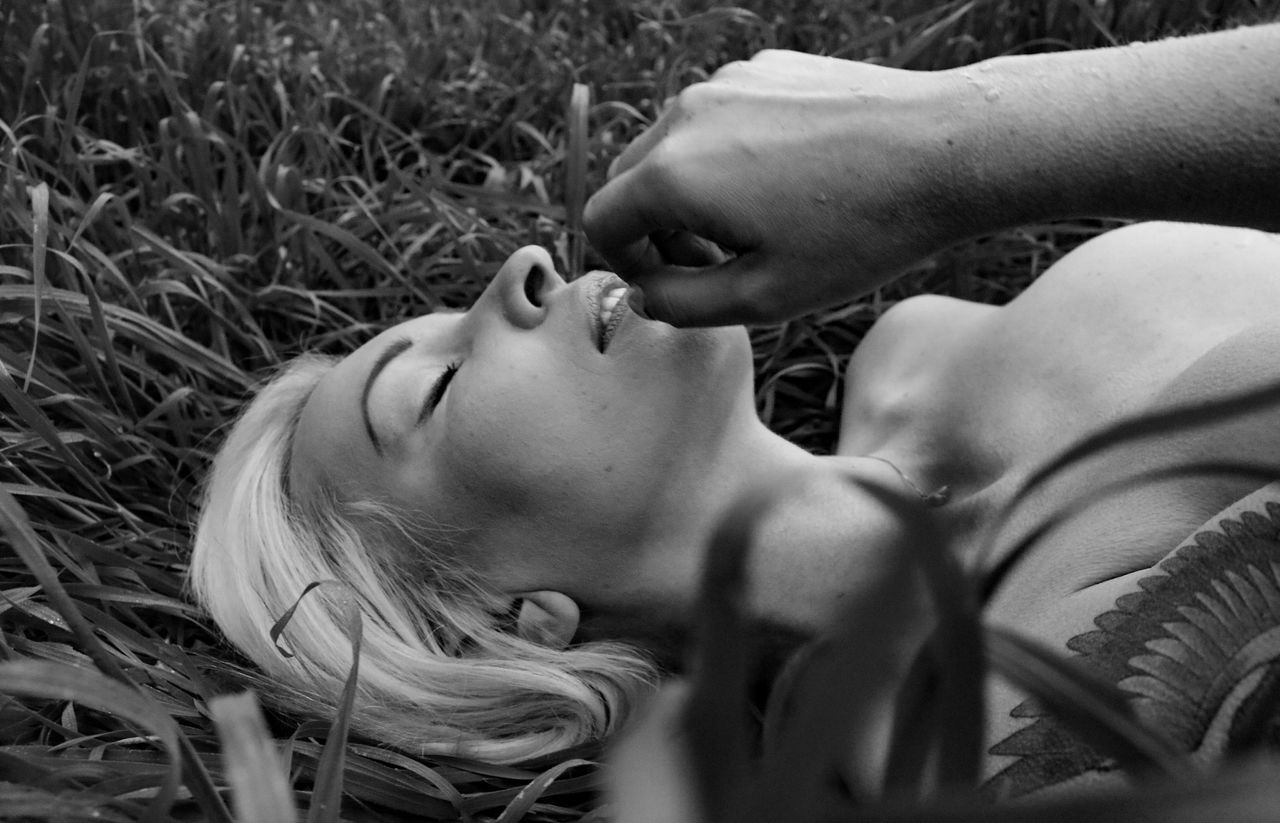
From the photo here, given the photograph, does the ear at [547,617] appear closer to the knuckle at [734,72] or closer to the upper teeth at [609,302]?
the upper teeth at [609,302]

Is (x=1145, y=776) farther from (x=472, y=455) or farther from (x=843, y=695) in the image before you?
(x=472, y=455)

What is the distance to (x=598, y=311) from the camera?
1.57 meters

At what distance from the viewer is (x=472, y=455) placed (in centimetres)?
152

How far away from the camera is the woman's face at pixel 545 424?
1.49 metres

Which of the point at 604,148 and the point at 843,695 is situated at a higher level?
the point at 843,695

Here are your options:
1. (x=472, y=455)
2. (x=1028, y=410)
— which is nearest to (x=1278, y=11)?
(x=1028, y=410)

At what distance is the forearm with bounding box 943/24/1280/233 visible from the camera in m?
0.94

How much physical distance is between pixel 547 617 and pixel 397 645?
0.24m

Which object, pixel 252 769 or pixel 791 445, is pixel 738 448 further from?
pixel 252 769

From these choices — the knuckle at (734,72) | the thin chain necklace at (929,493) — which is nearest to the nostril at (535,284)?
the knuckle at (734,72)

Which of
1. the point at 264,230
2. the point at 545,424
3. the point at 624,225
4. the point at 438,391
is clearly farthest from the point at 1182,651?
the point at 264,230

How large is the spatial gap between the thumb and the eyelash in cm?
57

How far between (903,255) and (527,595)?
32.7 inches

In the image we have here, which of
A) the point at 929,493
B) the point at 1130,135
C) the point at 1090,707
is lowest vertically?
the point at 929,493
